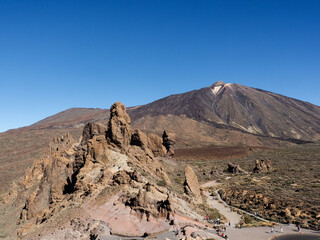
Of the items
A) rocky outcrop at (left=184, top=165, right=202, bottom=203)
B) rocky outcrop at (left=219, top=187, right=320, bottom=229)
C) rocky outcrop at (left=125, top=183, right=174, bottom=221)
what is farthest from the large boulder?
rocky outcrop at (left=219, top=187, right=320, bottom=229)

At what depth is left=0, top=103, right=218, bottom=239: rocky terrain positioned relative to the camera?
17125 mm

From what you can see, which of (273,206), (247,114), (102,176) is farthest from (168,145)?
(247,114)

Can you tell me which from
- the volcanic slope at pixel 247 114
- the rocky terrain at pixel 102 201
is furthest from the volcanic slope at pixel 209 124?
the rocky terrain at pixel 102 201

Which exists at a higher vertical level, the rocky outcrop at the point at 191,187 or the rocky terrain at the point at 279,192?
the rocky outcrop at the point at 191,187

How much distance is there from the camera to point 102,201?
62.1 feet

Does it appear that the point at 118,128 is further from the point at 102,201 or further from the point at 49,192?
the point at 102,201

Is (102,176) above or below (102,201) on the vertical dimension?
above

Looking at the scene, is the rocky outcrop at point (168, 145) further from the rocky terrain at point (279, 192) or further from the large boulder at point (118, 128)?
the large boulder at point (118, 128)

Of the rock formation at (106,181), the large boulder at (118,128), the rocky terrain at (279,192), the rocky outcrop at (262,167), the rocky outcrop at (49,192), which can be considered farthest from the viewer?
the rocky outcrop at (262,167)

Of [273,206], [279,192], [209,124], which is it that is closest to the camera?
[273,206]

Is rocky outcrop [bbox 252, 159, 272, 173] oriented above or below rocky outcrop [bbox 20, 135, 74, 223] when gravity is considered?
below

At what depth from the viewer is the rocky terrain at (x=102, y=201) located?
1712cm

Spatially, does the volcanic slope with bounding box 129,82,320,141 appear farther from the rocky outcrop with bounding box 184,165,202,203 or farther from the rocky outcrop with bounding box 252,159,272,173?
the rocky outcrop with bounding box 184,165,202,203

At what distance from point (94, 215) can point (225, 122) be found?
149 meters
